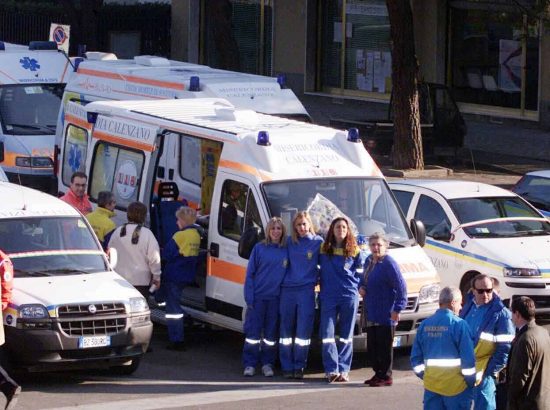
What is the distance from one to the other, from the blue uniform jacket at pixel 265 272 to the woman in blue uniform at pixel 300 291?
0.27 feet

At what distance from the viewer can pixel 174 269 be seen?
13758mm

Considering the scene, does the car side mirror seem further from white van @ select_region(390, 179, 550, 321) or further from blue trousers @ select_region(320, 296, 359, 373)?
blue trousers @ select_region(320, 296, 359, 373)

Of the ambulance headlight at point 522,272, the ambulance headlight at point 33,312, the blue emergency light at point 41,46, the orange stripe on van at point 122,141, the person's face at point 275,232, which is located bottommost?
the ambulance headlight at point 522,272

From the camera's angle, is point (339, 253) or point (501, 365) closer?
point (501, 365)

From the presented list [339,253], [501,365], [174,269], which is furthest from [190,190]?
[501,365]

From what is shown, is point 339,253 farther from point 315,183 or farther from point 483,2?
point 483,2

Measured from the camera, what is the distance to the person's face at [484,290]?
31.4ft

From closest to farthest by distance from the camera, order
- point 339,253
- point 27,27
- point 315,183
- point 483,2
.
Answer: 1. point 339,253
2. point 315,183
3. point 483,2
4. point 27,27

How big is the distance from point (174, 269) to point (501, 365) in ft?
17.0

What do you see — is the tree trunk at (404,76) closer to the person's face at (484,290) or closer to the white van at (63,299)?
the white van at (63,299)

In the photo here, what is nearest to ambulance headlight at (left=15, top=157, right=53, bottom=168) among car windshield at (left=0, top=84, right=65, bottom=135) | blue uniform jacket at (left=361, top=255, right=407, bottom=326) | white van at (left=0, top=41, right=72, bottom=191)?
white van at (left=0, top=41, right=72, bottom=191)

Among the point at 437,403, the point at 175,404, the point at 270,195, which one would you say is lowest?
the point at 175,404

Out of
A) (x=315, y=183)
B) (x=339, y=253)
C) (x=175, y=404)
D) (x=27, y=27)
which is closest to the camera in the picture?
(x=175, y=404)

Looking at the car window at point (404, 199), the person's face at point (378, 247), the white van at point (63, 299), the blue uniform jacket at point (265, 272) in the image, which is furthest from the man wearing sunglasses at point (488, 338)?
the car window at point (404, 199)
